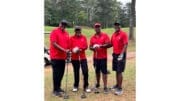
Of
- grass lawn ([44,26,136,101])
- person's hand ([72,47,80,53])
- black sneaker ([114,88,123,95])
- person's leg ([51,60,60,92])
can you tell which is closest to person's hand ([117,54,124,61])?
grass lawn ([44,26,136,101])

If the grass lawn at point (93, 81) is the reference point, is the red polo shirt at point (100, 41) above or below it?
above

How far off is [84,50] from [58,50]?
384 mm

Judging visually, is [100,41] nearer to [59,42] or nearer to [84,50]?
[84,50]

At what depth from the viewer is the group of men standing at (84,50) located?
9.05m

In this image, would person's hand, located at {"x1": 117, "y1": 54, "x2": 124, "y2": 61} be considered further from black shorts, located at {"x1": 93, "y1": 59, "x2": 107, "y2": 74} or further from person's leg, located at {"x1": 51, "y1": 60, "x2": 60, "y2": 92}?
person's leg, located at {"x1": 51, "y1": 60, "x2": 60, "y2": 92}

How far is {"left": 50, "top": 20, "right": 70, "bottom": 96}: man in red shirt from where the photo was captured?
29.7 ft

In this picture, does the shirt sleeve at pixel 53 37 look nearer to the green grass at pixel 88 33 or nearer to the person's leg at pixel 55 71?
the green grass at pixel 88 33

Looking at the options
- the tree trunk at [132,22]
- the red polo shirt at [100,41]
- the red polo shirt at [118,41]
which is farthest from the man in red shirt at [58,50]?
the tree trunk at [132,22]

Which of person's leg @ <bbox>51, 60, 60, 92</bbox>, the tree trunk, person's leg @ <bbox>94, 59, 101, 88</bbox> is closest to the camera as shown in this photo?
the tree trunk
